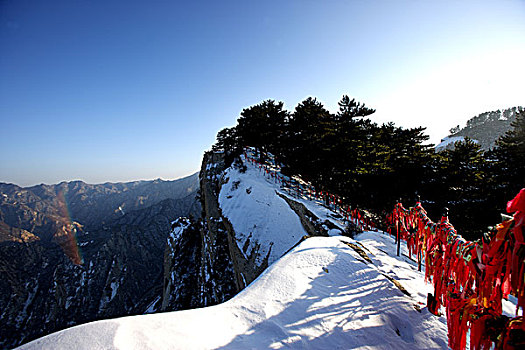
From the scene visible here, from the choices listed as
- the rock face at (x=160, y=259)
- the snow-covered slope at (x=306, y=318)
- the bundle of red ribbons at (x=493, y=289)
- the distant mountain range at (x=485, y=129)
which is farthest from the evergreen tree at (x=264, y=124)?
the distant mountain range at (x=485, y=129)

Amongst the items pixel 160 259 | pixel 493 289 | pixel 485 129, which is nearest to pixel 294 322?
pixel 493 289

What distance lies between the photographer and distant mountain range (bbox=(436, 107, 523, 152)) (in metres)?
81.3

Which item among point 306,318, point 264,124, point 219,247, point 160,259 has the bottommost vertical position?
point 160,259

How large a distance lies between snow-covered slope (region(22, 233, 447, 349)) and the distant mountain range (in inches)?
4171

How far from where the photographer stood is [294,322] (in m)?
3.40

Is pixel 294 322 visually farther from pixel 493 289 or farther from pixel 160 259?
pixel 160 259

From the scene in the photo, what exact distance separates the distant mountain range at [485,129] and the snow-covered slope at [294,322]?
10595cm

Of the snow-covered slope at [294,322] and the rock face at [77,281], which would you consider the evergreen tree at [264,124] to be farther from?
the rock face at [77,281]

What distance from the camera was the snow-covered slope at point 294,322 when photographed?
2.53 m

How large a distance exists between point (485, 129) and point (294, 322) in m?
132

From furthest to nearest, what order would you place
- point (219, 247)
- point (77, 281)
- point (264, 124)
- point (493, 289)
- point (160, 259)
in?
1. point (160, 259)
2. point (77, 281)
3. point (264, 124)
4. point (219, 247)
5. point (493, 289)

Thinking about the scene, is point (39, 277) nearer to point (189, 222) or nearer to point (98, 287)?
point (98, 287)

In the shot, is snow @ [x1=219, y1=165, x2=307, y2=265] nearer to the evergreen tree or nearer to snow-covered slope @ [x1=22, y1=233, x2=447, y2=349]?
the evergreen tree

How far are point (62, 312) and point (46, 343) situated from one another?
112 metres
